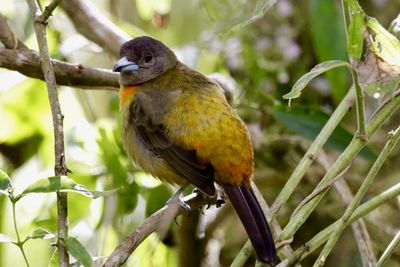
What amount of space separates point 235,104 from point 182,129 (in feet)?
2.37

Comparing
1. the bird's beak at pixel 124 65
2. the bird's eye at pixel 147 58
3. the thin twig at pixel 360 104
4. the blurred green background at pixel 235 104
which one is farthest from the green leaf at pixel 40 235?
the bird's eye at pixel 147 58

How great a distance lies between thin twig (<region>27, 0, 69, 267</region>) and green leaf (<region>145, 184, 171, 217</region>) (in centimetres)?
121

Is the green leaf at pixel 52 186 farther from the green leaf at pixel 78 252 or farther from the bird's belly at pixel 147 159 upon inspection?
the bird's belly at pixel 147 159

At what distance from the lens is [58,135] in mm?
2221

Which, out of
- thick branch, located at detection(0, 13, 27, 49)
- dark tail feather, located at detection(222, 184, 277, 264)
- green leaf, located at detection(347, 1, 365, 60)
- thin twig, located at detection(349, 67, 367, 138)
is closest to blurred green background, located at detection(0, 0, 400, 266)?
dark tail feather, located at detection(222, 184, 277, 264)

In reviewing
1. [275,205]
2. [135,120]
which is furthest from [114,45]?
[275,205]

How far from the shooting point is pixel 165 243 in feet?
12.3

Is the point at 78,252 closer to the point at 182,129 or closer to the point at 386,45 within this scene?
the point at 386,45

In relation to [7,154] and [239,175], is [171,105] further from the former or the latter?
[7,154]

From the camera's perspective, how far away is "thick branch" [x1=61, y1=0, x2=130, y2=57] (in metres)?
3.58

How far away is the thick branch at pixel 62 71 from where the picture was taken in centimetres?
285

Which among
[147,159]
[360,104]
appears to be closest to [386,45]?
[360,104]

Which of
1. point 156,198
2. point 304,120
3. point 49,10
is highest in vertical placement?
point 49,10

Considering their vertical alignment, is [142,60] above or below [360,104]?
above
